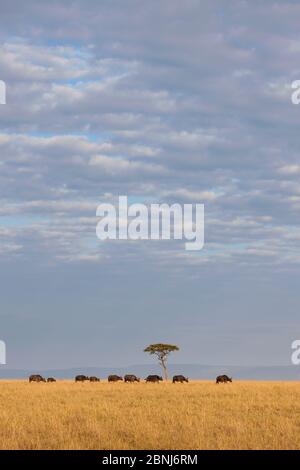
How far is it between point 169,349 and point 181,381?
871 inches

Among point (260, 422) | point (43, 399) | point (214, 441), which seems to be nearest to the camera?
point (214, 441)

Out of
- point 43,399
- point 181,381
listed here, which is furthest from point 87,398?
point 181,381

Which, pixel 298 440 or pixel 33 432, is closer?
pixel 298 440

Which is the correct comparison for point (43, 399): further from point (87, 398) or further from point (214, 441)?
point (214, 441)

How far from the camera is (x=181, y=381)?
61.7 meters
